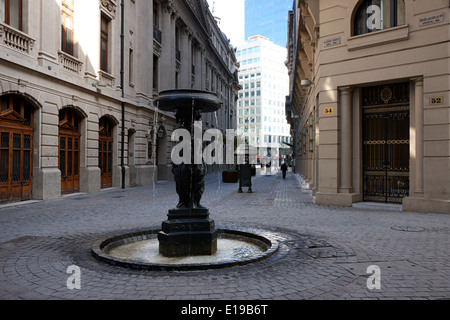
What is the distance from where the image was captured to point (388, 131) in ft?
39.6

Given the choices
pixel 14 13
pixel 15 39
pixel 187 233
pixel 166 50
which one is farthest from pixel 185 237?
pixel 166 50

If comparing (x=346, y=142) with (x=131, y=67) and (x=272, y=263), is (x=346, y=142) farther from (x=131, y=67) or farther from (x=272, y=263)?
(x=131, y=67)

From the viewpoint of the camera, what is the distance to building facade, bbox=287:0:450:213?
1055 cm

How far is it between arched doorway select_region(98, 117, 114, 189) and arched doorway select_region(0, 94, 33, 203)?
5.58 m

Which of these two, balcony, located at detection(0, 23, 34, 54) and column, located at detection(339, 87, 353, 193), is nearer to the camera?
balcony, located at detection(0, 23, 34, 54)

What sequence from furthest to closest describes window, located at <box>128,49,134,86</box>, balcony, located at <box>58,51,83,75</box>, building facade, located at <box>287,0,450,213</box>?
window, located at <box>128,49,134,86</box>, balcony, located at <box>58,51,83,75</box>, building facade, located at <box>287,0,450,213</box>

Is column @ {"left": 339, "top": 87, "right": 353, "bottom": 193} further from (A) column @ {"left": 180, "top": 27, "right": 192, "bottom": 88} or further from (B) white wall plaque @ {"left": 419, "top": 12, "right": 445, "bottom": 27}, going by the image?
(A) column @ {"left": 180, "top": 27, "right": 192, "bottom": 88}

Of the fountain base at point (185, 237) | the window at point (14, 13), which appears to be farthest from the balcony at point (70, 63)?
the fountain base at point (185, 237)

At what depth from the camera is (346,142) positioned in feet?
41.0

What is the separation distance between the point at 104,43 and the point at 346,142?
14339 millimetres

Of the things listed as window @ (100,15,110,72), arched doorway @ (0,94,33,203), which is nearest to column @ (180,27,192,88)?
window @ (100,15,110,72)

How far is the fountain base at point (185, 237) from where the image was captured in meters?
5.92

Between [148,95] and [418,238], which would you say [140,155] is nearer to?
[148,95]

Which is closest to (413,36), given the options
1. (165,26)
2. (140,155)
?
(140,155)
